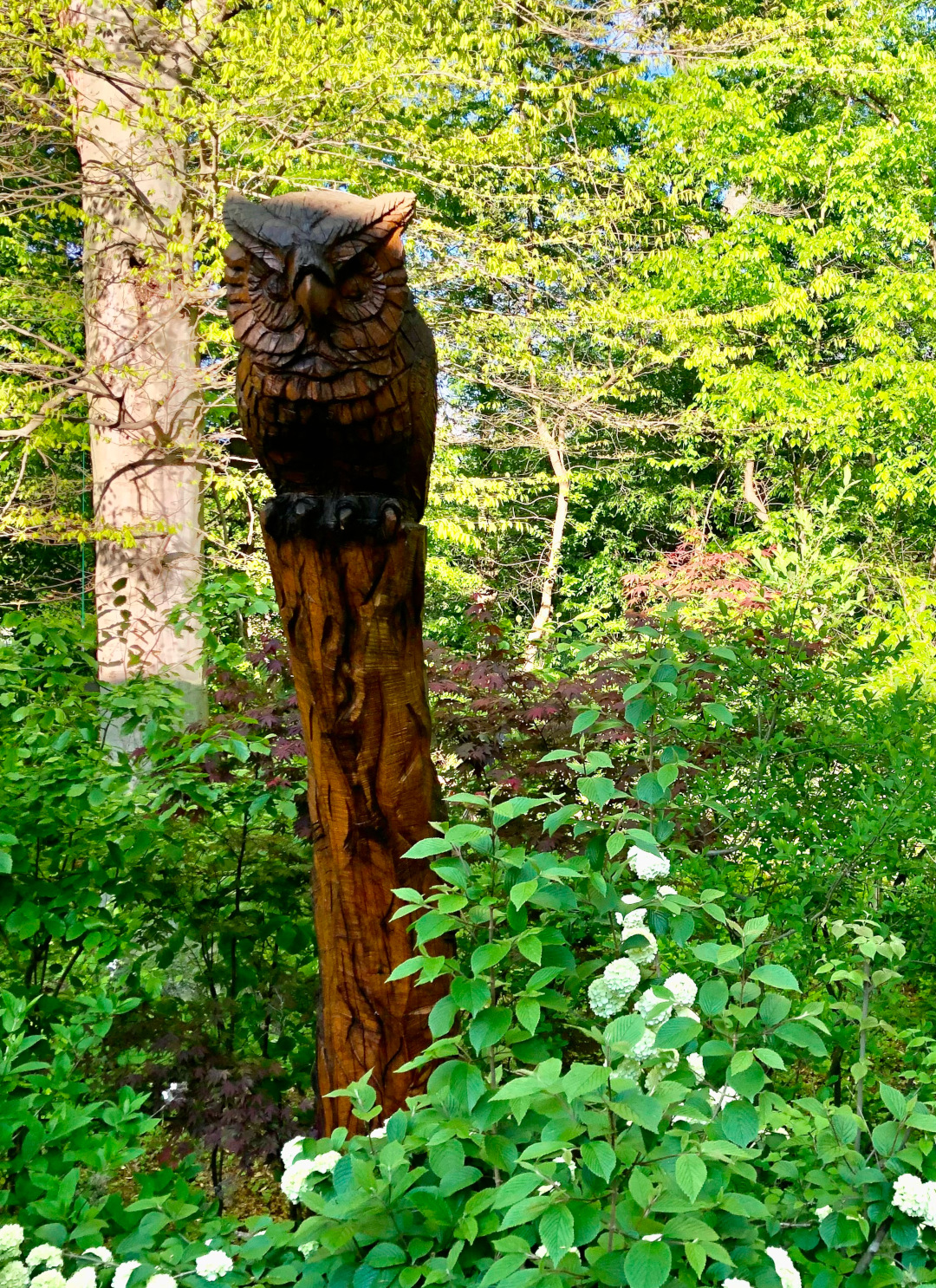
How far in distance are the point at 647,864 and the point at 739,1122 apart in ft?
1.19

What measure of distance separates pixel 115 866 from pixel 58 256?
890cm

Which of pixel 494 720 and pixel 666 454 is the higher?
pixel 666 454

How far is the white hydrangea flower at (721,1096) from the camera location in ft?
4.12

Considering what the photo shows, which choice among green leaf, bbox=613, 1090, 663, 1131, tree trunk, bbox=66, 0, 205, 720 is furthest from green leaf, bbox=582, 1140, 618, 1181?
tree trunk, bbox=66, 0, 205, 720

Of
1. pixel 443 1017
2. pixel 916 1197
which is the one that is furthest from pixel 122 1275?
pixel 916 1197

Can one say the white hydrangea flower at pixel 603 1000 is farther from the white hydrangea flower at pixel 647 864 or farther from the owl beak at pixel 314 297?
the owl beak at pixel 314 297

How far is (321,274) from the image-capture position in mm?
1755

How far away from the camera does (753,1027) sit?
1306mm

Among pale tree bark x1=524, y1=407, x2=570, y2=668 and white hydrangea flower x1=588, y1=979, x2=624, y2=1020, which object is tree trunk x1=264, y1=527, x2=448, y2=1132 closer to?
white hydrangea flower x1=588, y1=979, x2=624, y2=1020

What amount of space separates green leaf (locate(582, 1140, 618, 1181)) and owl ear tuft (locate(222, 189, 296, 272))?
1538 millimetres

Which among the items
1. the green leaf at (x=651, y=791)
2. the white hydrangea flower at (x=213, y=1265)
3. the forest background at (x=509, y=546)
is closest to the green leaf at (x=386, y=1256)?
the forest background at (x=509, y=546)

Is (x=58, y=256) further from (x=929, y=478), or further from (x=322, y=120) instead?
(x=929, y=478)

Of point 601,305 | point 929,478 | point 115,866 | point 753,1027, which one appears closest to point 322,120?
point 601,305

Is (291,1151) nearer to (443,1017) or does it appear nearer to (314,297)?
(443,1017)
